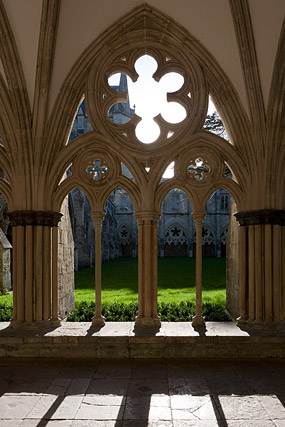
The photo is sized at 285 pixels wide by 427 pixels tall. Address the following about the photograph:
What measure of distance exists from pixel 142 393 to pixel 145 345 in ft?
3.02

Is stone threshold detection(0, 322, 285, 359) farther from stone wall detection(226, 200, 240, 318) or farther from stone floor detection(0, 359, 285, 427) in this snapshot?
stone wall detection(226, 200, 240, 318)

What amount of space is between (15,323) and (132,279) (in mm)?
5953

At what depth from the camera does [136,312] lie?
5.75 m

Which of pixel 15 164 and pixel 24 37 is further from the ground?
pixel 24 37

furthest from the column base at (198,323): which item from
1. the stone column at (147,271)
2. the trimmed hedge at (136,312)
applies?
the trimmed hedge at (136,312)

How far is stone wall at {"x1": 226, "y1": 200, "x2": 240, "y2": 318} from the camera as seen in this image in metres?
5.16

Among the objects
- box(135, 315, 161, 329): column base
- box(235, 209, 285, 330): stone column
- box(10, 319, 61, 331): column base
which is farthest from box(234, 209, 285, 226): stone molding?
box(10, 319, 61, 331): column base

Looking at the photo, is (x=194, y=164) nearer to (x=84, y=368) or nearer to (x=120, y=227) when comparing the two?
(x=84, y=368)

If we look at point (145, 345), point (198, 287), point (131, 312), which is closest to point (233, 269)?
point (198, 287)

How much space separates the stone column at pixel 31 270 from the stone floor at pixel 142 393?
1.93ft

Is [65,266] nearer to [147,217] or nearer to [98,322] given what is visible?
[98,322]

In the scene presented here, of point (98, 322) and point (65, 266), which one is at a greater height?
point (65, 266)

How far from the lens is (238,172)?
470 cm

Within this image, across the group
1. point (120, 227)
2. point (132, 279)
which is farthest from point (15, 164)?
point (120, 227)
